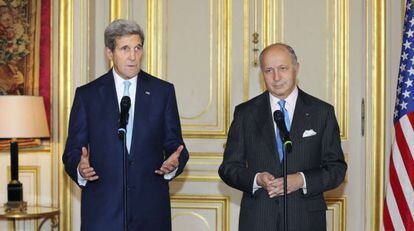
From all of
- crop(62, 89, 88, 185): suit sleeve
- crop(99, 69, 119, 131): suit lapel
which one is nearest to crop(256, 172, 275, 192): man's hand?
crop(99, 69, 119, 131): suit lapel

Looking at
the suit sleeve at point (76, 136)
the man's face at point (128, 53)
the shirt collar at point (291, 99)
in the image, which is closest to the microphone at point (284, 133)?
the shirt collar at point (291, 99)

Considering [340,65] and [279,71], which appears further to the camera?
[340,65]

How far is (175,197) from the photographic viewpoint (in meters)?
5.54

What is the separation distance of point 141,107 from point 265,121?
56 centimetres

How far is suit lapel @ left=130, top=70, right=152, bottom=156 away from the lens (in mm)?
3564

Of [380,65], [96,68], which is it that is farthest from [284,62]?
[96,68]

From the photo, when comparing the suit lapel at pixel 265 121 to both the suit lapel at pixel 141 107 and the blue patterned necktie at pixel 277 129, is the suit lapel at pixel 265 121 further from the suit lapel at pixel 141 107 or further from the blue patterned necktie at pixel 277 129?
the suit lapel at pixel 141 107

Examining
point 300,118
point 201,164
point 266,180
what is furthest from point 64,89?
point 266,180

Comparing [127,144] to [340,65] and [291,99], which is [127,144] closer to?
[291,99]

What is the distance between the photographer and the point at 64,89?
546cm

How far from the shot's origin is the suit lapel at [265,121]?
352 cm

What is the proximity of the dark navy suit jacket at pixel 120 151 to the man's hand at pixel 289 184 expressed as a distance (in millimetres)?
501

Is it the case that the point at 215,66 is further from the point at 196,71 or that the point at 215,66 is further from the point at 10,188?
the point at 10,188

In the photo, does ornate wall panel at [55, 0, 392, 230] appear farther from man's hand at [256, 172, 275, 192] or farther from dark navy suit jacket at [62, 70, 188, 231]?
man's hand at [256, 172, 275, 192]
